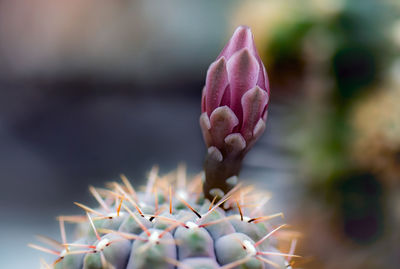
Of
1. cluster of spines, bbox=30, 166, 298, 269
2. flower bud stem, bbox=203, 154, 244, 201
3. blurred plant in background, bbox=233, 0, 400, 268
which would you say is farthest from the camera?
blurred plant in background, bbox=233, 0, 400, 268

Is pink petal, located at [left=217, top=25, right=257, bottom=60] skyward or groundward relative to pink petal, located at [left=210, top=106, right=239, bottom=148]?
skyward

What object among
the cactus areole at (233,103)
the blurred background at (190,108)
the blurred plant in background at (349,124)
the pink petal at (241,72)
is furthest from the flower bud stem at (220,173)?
the blurred plant in background at (349,124)

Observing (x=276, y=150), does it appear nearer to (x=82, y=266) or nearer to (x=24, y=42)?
(x=82, y=266)

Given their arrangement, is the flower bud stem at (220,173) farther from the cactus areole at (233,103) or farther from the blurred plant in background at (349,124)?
the blurred plant in background at (349,124)

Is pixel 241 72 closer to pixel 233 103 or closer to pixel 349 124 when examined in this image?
pixel 233 103

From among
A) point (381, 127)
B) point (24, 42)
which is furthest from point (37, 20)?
point (381, 127)

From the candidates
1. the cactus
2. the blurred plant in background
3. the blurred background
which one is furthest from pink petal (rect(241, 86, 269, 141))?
the blurred plant in background

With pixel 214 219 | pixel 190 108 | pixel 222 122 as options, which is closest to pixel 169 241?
pixel 214 219

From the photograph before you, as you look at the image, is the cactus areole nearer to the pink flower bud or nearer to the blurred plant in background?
the pink flower bud
